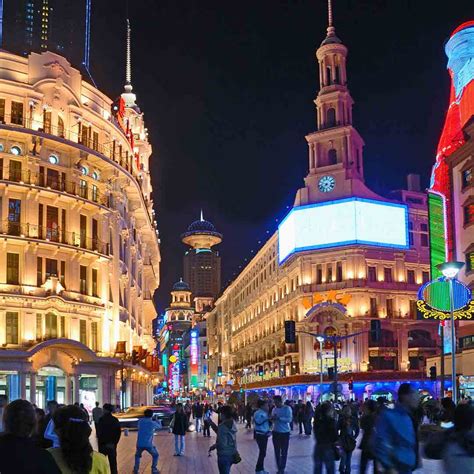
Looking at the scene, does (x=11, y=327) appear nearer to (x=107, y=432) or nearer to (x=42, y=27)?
(x=42, y=27)

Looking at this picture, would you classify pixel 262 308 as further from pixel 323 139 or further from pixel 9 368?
pixel 9 368

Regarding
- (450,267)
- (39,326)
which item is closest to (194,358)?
(39,326)

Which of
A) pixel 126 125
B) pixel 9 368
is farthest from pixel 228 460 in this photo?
pixel 126 125

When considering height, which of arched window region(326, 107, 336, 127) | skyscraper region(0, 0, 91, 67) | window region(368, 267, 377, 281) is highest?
arched window region(326, 107, 336, 127)

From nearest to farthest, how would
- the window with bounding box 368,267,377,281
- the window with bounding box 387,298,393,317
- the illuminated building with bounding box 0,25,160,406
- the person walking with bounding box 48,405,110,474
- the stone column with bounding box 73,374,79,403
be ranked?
1. the person walking with bounding box 48,405,110,474
2. the illuminated building with bounding box 0,25,160,406
3. the stone column with bounding box 73,374,79,403
4. the window with bounding box 387,298,393,317
5. the window with bounding box 368,267,377,281

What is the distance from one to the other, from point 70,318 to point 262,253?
55877 millimetres

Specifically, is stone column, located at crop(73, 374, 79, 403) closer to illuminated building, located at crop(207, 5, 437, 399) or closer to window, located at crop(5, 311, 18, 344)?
window, located at crop(5, 311, 18, 344)

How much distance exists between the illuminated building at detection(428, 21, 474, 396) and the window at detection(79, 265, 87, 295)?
840 inches

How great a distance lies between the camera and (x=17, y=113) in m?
47.2

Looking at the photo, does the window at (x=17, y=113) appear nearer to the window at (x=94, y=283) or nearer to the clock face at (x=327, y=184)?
the window at (x=94, y=283)

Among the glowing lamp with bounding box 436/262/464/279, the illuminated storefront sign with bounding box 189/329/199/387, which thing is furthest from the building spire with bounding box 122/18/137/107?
the illuminated storefront sign with bounding box 189/329/199/387

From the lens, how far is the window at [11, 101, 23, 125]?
154ft

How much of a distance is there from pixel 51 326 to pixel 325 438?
3399 cm

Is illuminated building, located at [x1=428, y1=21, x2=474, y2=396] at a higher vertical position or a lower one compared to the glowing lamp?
higher
